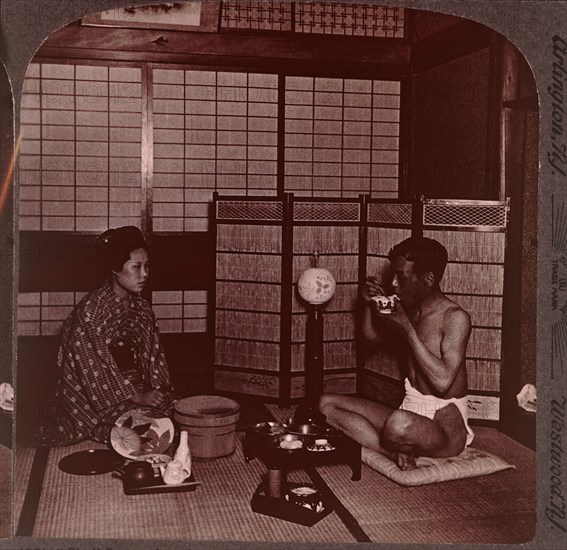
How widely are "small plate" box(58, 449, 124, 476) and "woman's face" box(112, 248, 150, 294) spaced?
3.16 feet

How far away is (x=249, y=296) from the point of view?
577cm

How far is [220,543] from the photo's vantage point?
136 inches

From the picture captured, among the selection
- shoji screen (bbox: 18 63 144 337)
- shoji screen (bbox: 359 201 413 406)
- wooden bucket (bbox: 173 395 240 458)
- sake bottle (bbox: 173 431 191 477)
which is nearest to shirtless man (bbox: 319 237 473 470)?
wooden bucket (bbox: 173 395 240 458)

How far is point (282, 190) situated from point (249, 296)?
1152 mm

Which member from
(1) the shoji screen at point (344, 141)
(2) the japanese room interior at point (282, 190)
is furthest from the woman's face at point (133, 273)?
(1) the shoji screen at point (344, 141)

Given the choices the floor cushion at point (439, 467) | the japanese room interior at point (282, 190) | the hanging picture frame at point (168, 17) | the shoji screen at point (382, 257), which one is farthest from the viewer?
the hanging picture frame at point (168, 17)

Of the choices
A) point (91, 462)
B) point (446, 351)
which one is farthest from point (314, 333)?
point (91, 462)

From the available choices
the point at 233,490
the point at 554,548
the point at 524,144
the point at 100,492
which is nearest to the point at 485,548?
the point at 554,548

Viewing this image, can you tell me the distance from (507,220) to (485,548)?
7.11 ft

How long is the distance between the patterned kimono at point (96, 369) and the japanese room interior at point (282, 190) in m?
0.19

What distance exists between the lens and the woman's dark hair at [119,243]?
4.38m

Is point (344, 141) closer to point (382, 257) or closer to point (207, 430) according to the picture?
point (382, 257)

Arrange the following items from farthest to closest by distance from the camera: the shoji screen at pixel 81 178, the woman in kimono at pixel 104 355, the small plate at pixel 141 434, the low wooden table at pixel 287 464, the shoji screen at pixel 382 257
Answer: the shoji screen at pixel 81 178 → the shoji screen at pixel 382 257 → the woman in kimono at pixel 104 355 → the small plate at pixel 141 434 → the low wooden table at pixel 287 464

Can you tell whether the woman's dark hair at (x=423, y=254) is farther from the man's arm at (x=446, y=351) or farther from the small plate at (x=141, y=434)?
the small plate at (x=141, y=434)
